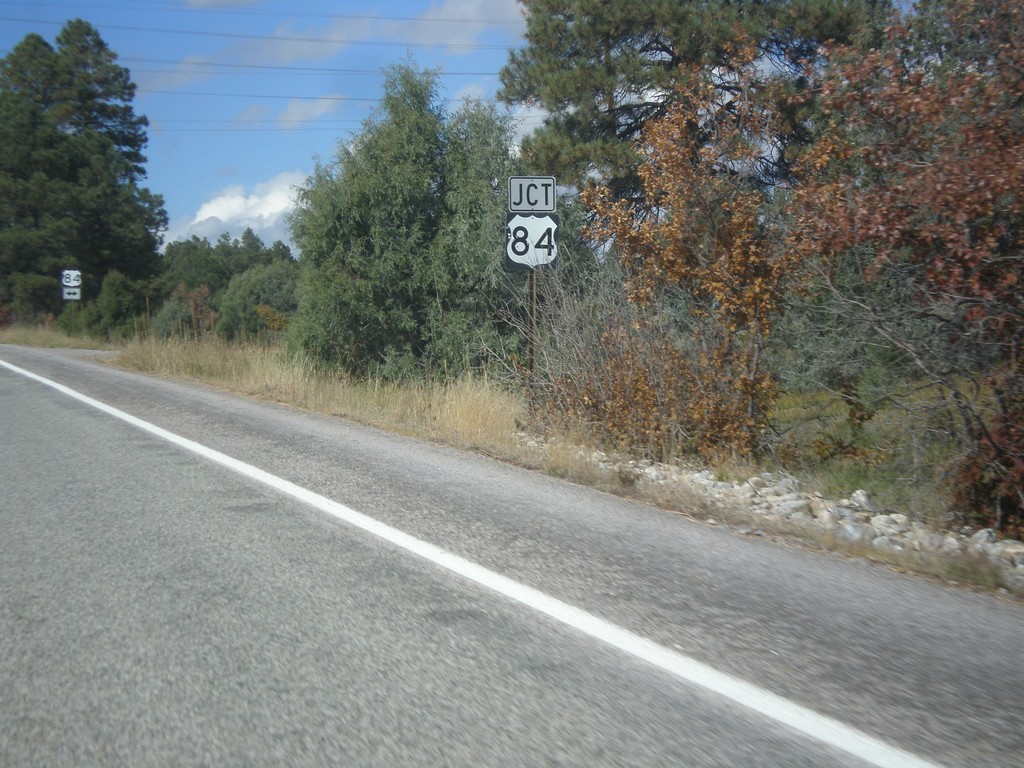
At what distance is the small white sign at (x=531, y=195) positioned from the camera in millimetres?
11891

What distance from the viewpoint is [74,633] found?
4461 millimetres

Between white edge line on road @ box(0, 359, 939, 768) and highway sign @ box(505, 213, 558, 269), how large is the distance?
17.3ft

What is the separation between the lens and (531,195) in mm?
11930

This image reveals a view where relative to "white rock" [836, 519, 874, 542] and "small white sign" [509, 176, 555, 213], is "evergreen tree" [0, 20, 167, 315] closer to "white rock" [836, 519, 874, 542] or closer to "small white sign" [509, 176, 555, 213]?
"small white sign" [509, 176, 555, 213]

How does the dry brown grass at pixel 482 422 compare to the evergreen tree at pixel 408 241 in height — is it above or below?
below

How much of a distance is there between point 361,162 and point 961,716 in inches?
715

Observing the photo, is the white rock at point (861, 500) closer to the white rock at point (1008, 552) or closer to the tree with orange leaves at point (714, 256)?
the white rock at point (1008, 552)

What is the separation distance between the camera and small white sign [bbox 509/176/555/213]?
11.9 metres

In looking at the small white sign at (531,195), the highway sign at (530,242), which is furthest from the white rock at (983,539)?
the small white sign at (531,195)

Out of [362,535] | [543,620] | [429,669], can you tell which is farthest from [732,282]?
[429,669]

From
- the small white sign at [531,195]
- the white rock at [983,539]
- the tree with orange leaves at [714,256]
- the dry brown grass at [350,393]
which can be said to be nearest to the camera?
the white rock at [983,539]

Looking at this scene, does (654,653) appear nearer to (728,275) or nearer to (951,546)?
(951,546)

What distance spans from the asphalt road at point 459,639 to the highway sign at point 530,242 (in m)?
4.79

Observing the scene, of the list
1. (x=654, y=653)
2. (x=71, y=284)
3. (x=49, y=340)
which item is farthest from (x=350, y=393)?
(x=49, y=340)
